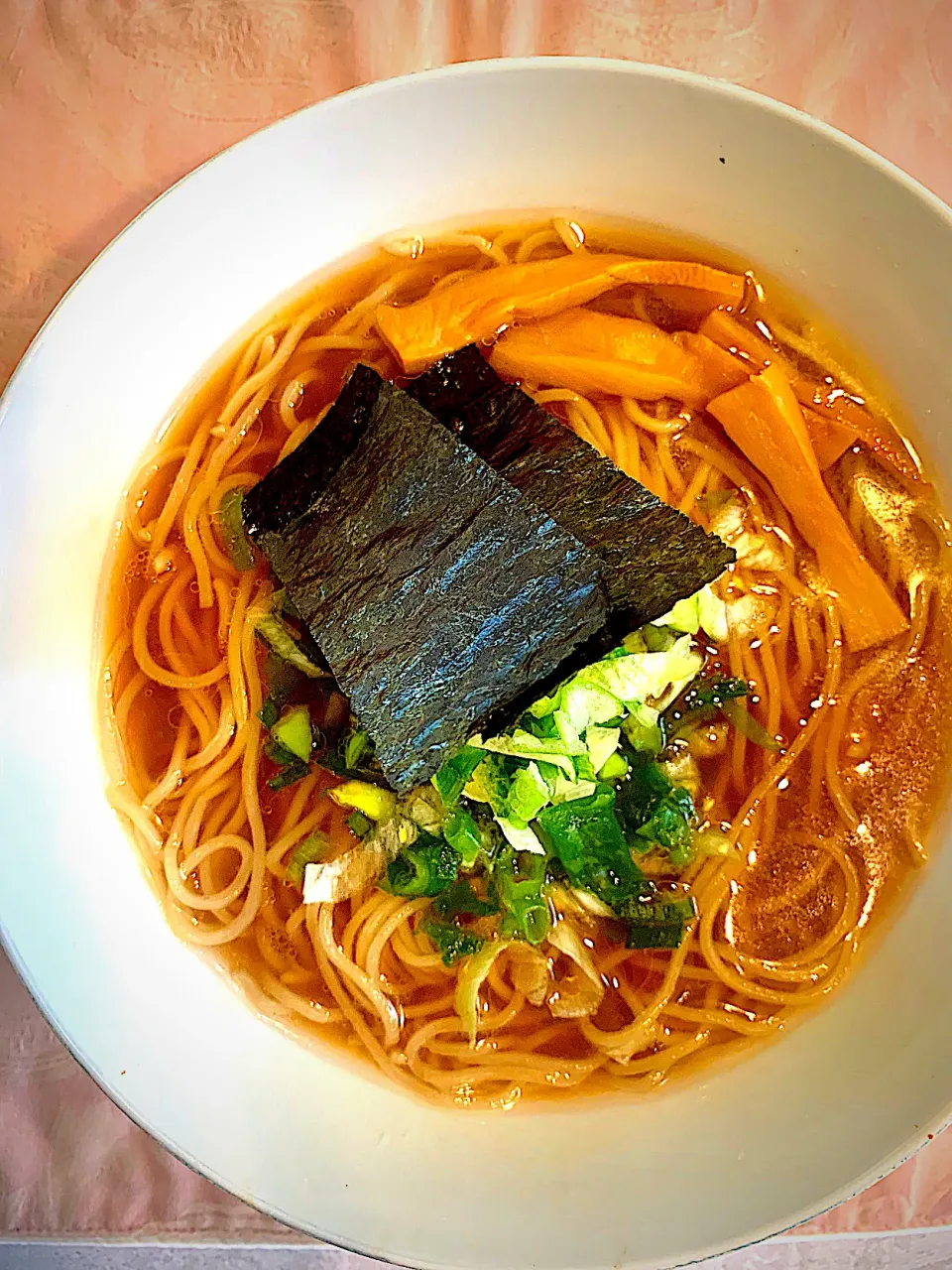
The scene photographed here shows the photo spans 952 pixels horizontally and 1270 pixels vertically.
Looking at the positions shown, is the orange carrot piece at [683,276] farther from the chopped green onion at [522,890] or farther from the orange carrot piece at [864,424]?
the chopped green onion at [522,890]

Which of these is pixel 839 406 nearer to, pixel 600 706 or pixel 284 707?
pixel 600 706

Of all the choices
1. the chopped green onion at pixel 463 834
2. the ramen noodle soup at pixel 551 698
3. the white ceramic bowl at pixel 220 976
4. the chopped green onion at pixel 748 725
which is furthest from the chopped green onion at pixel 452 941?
the chopped green onion at pixel 748 725

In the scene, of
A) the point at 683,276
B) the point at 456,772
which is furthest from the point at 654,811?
the point at 683,276

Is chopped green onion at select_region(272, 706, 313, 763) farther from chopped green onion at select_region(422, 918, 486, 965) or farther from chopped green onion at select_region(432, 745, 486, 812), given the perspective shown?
chopped green onion at select_region(422, 918, 486, 965)

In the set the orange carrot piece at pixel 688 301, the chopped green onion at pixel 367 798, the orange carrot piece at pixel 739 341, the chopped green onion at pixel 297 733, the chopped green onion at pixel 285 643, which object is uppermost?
the orange carrot piece at pixel 688 301

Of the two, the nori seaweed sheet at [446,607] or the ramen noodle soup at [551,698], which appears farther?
the ramen noodle soup at [551,698]

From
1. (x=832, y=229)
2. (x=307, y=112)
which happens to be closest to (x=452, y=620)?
(x=307, y=112)

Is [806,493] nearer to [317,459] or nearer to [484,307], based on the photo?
Answer: [484,307]
